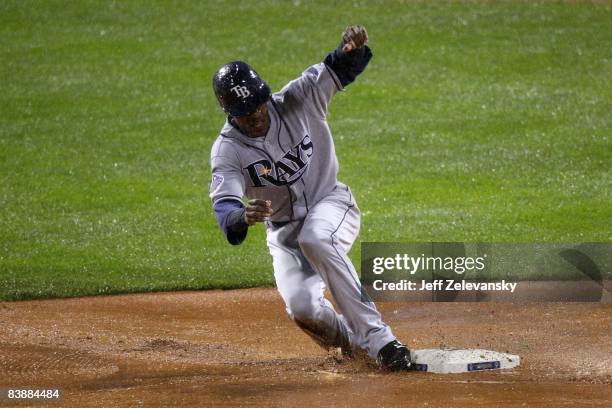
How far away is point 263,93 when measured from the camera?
6.12 meters

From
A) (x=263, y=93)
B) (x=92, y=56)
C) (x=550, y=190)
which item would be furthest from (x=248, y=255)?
(x=92, y=56)

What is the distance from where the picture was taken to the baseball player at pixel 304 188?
605cm

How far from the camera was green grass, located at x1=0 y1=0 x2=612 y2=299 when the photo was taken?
10.1 metres

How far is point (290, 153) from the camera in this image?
20.6ft

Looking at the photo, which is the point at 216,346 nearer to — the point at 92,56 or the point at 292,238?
the point at 292,238

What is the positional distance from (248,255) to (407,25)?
7969 mm

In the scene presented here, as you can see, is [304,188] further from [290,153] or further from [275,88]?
[275,88]

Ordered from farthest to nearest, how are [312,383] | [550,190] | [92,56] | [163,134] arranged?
[92,56], [163,134], [550,190], [312,383]

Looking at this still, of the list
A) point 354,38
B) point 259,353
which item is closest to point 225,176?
point 354,38

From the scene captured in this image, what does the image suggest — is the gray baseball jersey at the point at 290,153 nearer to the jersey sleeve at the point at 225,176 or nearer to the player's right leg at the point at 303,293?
the jersey sleeve at the point at 225,176

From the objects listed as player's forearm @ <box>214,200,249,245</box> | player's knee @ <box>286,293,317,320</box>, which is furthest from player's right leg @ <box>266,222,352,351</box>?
player's forearm @ <box>214,200,249,245</box>
